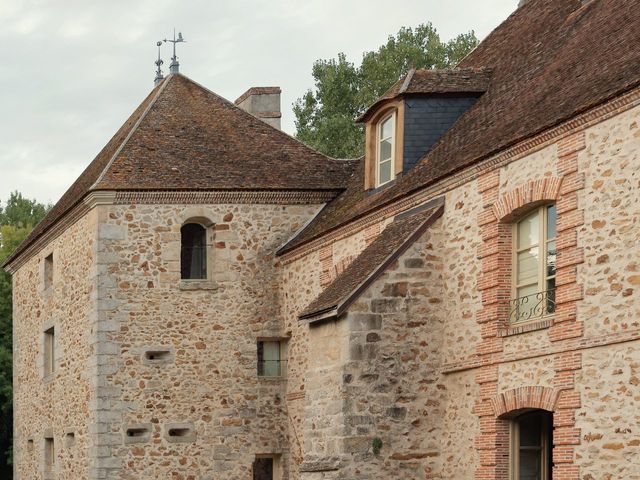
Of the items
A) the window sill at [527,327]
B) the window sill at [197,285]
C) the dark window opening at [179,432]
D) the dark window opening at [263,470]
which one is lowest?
the dark window opening at [263,470]

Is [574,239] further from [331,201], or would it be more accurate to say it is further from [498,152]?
[331,201]

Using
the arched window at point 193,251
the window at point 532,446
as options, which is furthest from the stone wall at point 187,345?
the window at point 532,446

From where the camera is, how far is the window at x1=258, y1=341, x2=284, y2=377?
84.1 ft

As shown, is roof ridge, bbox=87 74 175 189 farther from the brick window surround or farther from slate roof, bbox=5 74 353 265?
the brick window surround

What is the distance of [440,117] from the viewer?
71.5ft

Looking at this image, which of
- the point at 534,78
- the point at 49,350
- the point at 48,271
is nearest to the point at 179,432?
the point at 49,350

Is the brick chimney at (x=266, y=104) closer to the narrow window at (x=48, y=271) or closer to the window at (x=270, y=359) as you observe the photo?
the narrow window at (x=48, y=271)

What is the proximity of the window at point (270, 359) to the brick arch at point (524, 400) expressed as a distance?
8118mm

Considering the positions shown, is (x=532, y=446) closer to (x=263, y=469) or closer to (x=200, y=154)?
(x=200, y=154)

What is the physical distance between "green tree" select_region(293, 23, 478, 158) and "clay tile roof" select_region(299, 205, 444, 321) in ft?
70.2

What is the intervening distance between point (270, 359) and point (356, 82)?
1952 cm

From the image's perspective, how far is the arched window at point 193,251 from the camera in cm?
2589

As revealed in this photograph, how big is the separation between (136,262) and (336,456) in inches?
299

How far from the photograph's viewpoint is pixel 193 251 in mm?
25953
